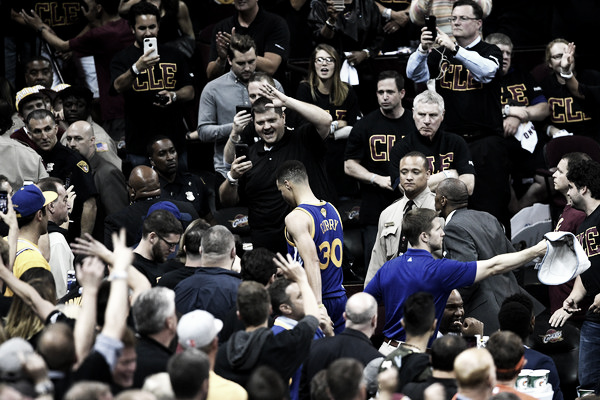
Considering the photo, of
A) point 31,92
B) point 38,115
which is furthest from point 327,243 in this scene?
point 31,92

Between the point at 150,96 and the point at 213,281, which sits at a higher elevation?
the point at 213,281

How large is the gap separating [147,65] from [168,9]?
184 centimetres

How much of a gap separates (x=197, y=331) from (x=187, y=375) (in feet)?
2.26

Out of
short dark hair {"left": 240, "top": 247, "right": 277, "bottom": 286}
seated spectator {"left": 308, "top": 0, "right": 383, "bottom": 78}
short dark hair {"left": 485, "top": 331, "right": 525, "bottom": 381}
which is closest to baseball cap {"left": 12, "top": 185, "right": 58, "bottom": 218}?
short dark hair {"left": 240, "top": 247, "right": 277, "bottom": 286}

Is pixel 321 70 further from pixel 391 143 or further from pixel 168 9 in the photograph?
pixel 168 9

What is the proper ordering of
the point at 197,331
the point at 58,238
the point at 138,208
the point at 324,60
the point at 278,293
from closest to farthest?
1. the point at 197,331
2. the point at 278,293
3. the point at 58,238
4. the point at 138,208
5. the point at 324,60

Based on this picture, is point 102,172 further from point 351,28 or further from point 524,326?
point 524,326

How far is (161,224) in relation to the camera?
7.75 metres

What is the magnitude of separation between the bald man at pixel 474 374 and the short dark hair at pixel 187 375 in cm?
136

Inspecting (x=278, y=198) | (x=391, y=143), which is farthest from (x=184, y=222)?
(x=391, y=143)

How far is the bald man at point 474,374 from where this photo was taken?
18.0ft

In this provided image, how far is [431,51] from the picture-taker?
10734 millimetres

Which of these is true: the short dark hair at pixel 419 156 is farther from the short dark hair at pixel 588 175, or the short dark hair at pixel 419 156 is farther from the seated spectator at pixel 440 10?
the seated spectator at pixel 440 10

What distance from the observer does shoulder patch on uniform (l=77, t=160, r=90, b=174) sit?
10.1 metres
